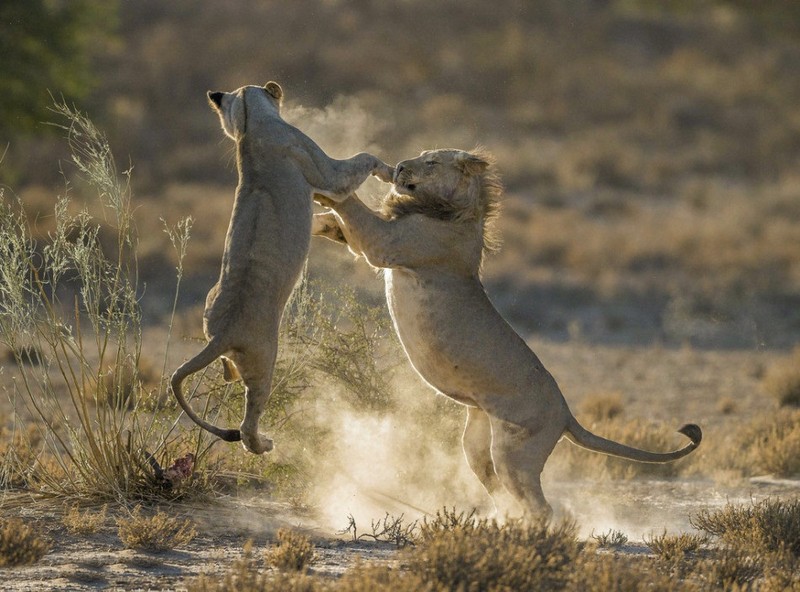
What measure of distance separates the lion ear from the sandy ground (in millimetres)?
2316

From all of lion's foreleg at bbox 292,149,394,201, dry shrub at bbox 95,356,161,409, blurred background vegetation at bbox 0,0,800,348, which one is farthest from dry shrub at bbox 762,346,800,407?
lion's foreleg at bbox 292,149,394,201

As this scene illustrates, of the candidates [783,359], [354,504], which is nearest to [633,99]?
[783,359]

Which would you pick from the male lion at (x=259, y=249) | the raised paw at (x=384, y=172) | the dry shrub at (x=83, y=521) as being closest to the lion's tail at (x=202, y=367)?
the male lion at (x=259, y=249)

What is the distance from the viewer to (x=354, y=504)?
925 cm

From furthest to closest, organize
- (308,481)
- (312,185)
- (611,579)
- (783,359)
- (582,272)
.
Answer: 1. (582,272)
2. (783,359)
3. (308,481)
4. (312,185)
5. (611,579)

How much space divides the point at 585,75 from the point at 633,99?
1965 millimetres

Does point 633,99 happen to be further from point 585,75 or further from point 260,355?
point 260,355

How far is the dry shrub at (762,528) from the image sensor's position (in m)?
7.89

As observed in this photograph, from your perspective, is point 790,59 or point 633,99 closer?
point 633,99

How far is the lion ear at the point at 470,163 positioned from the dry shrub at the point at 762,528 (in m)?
2.70

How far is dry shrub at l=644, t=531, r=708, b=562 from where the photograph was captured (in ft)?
24.5

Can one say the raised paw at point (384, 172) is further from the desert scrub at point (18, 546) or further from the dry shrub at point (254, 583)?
the desert scrub at point (18, 546)

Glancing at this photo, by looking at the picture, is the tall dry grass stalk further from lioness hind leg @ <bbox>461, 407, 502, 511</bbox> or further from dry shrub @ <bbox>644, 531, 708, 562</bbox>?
dry shrub @ <bbox>644, 531, 708, 562</bbox>

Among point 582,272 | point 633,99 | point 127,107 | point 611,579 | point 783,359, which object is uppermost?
point 633,99
